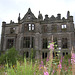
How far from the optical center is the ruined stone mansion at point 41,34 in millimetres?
24741

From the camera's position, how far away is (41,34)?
26.0 meters

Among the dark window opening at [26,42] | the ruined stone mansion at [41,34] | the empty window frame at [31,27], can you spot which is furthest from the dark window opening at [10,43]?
the empty window frame at [31,27]

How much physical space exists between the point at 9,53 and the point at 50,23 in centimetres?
1669

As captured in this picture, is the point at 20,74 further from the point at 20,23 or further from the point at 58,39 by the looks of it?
the point at 20,23

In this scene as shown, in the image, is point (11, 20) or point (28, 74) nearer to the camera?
point (28, 74)

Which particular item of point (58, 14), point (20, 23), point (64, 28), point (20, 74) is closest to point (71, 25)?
point (64, 28)

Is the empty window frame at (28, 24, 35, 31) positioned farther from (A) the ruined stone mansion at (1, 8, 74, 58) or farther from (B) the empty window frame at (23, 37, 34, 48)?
(B) the empty window frame at (23, 37, 34, 48)

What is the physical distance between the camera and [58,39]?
2530 cm

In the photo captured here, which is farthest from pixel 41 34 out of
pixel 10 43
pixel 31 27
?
pixel 10 43

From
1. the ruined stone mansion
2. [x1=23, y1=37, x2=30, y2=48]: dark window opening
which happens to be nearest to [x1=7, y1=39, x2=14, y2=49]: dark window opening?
the ruined stone mansion

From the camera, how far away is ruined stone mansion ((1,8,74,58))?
2474 centimetres

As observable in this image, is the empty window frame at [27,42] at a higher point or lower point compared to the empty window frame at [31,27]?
lower

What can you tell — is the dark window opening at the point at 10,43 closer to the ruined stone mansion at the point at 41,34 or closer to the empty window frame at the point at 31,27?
the ruined stone mansion at the point at 41,34

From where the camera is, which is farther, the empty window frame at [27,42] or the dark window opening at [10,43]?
the dark window opening at [10,43]
